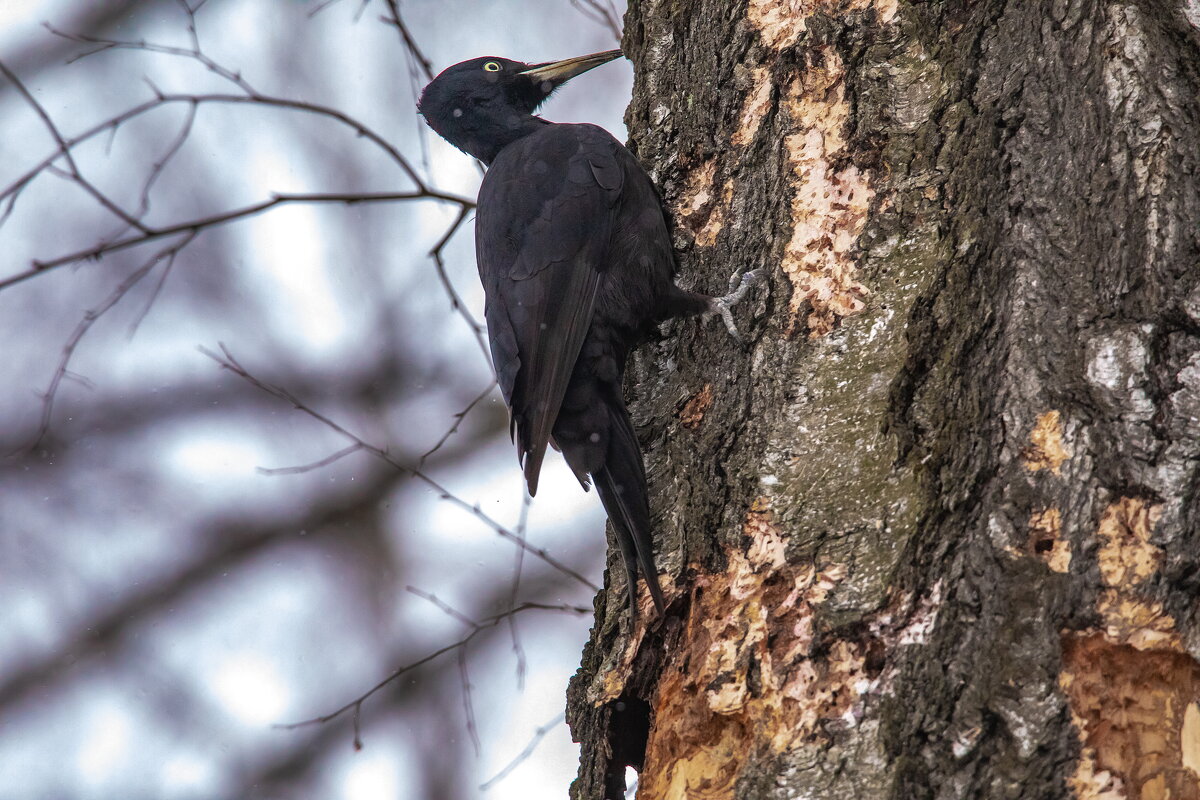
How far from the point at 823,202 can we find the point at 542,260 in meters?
0.94

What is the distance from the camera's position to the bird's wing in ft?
7.97

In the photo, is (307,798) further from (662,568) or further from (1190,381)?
(1190,381)

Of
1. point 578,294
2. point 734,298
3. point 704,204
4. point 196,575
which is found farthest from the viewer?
point 196,575

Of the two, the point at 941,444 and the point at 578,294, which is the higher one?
the point at 578,294

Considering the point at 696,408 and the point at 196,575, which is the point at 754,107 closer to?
the point at 696,408

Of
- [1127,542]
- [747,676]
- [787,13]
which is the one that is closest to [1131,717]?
[1127,542]

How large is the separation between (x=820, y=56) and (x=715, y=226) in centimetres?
42

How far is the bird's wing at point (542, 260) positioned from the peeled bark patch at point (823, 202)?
662mm

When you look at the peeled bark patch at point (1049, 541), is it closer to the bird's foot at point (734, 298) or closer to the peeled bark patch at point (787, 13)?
the bird's foot at point (734, 298)

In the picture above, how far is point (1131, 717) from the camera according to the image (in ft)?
4.38

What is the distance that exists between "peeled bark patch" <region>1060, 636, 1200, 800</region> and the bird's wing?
4.13 ft

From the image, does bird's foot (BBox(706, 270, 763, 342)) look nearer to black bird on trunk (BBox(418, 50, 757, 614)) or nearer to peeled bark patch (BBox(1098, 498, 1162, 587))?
black bird on trunk (BBox(418, 50, 757, 614))

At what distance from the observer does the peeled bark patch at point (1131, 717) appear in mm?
1293

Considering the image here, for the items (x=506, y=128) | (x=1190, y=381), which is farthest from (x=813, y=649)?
(x=506, y=128)
